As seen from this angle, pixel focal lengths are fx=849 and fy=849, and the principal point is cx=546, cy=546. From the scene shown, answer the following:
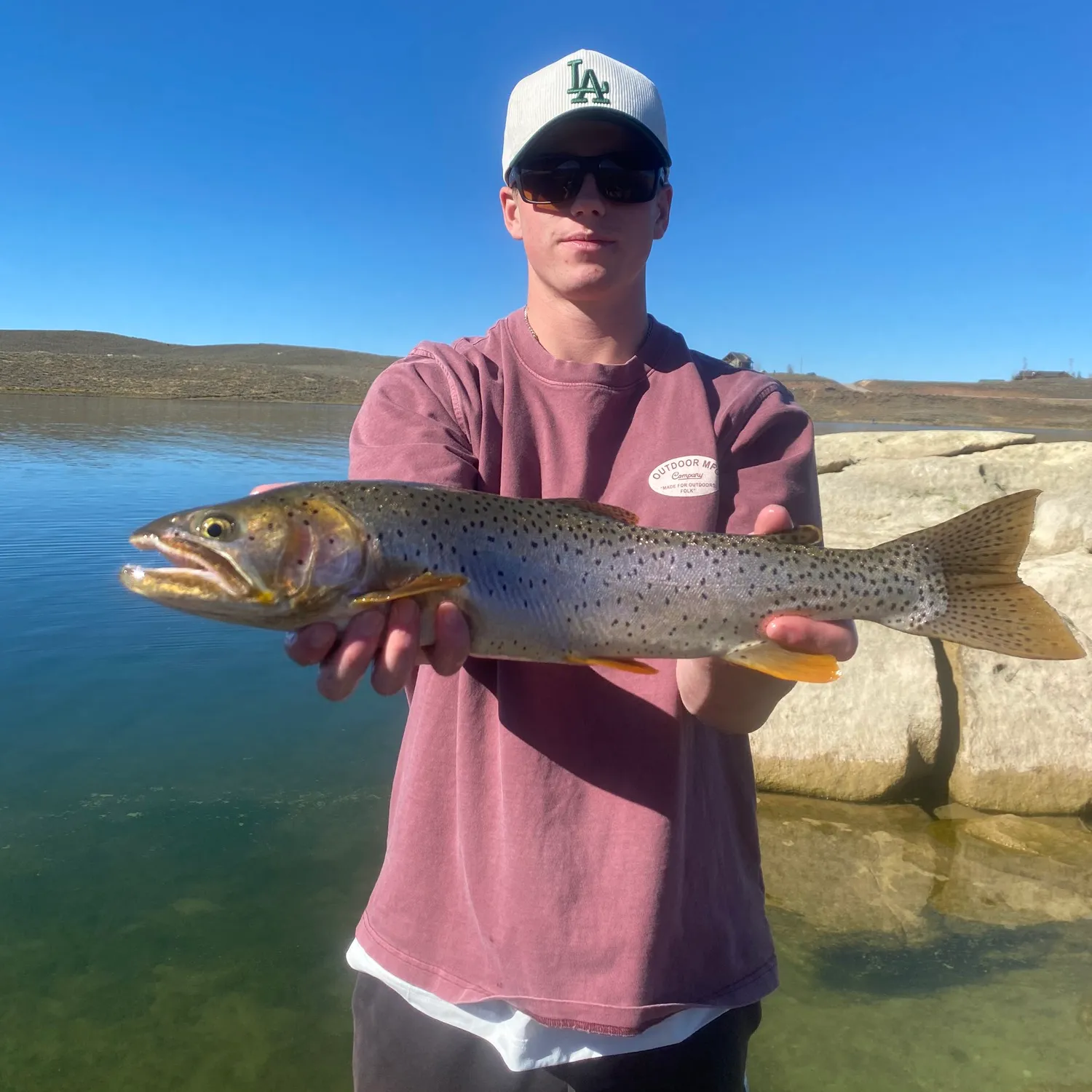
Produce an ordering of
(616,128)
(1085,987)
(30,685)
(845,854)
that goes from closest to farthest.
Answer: (616,128) < (1085,987) < (845,854) < (30,685)

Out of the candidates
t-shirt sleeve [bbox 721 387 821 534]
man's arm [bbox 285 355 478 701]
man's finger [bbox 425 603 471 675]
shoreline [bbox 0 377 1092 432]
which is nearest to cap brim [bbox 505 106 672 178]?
man's arm [bbox 285 355 478 701]

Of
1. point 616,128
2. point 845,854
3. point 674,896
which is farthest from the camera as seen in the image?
point 845,854

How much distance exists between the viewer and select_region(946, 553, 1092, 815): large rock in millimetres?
6293

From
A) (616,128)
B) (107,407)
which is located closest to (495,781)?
(616,128)

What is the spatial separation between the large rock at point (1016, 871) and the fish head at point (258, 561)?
4803 millimetres

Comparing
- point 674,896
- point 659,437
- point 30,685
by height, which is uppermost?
point 659,437

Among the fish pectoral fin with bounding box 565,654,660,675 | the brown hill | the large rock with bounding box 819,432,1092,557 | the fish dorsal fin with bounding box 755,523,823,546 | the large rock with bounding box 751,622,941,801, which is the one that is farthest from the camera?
the brown hill

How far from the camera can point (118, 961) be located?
4828 mm

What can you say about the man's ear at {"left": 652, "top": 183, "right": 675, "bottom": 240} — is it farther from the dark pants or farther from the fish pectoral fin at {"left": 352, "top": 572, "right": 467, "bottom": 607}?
the dark pants

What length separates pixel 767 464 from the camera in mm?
2992

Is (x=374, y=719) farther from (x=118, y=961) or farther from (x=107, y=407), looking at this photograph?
(x=107, y=407)

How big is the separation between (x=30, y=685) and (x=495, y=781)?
688 cm

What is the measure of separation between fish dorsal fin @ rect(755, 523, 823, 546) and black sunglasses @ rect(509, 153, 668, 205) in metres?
1.25

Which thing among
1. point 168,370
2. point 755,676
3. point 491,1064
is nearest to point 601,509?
point 755,676
